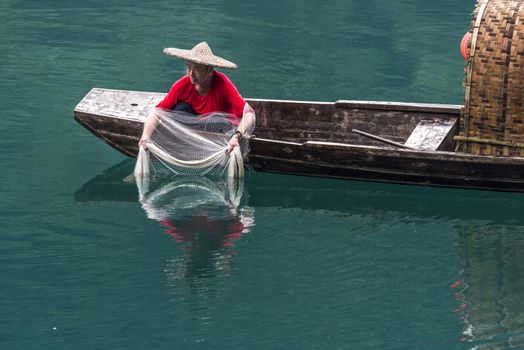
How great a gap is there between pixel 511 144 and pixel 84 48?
26.6 feet

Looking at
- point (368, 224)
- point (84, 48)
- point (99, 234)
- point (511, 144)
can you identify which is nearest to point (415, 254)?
point (368, 224)

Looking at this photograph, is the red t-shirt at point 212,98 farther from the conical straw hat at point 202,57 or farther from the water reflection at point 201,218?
the water reflection at point 201,218

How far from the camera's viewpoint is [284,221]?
995 centimetres

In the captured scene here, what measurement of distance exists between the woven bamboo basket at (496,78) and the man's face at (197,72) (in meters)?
2.45

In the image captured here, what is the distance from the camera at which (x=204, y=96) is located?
10594mm

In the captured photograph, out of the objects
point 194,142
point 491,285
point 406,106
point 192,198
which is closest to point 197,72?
point 194,142

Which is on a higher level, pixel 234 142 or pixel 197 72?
pixel 197 72

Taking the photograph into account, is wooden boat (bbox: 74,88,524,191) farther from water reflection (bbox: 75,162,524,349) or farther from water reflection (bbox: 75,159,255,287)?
water reflection (bbox: 75,159,255,287)

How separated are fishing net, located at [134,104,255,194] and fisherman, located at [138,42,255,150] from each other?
0.05 m

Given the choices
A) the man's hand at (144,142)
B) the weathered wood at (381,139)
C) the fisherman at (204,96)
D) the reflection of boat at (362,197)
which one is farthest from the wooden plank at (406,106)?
the man's hand at (144,142)

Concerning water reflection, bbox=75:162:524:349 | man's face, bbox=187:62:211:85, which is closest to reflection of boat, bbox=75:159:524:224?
water reflection, bbox=75:162:524:349

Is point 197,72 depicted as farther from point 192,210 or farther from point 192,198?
point 192,210

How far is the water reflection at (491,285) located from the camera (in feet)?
24.9

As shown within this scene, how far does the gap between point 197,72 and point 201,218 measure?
1415mm
